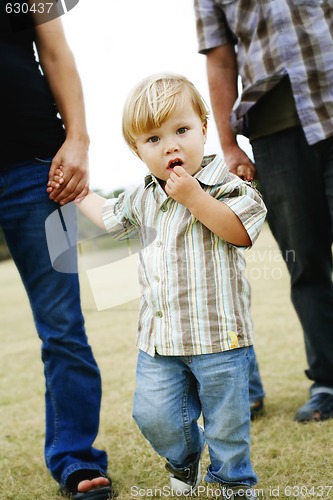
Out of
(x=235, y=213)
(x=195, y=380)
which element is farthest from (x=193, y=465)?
(x=235, y=213)

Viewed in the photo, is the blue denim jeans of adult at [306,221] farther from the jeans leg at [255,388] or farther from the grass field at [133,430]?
the grass field at [133,430]

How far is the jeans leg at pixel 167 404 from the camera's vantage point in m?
1.81

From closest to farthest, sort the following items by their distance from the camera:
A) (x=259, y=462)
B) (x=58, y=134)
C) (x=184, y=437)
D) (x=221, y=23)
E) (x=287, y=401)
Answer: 1. (x=184, y=437)
2. (x=58, y=134)
3. (x=259, y=462)
4. (x=221, y=23)
5. (x=287, y=401)

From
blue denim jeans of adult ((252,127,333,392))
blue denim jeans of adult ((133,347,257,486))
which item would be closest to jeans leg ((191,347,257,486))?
blue denim jeans of adult ((133,347,257,486))

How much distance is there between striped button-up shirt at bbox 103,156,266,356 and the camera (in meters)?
1.74

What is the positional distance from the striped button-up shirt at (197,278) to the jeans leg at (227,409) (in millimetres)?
45

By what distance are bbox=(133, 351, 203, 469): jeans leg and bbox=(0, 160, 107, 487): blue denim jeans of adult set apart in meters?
0.25

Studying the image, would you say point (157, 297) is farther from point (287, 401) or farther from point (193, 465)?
point (287, 401)

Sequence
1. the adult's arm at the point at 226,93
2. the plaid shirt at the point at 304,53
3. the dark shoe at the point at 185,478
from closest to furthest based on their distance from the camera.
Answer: the dark shoe at the point at 185,478 → the plaid shirt at the point at 304,53 → the adult's arm at the point at 226,93

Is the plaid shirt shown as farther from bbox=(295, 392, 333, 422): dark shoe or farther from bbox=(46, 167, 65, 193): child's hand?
bbox=(295, 392, 333, 422): dark shoe

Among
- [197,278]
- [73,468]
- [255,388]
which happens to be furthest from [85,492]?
[255,388]

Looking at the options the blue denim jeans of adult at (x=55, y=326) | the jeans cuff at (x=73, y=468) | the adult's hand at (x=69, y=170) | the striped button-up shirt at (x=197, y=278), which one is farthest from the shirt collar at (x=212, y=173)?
the jeans cuff at (x=73, y=468)

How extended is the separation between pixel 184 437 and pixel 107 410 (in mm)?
1289

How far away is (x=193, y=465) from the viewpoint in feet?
6.38
